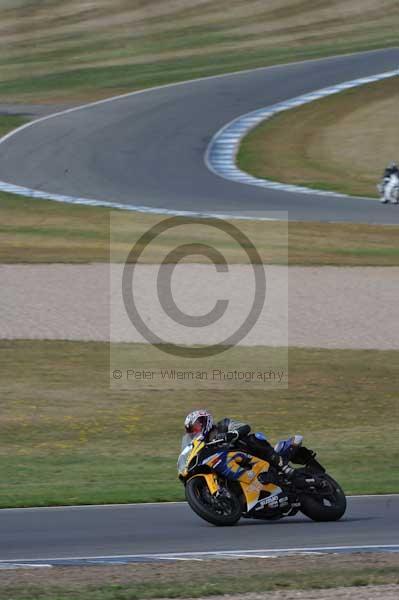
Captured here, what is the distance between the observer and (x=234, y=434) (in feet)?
42.4

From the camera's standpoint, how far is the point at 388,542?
11.9 m

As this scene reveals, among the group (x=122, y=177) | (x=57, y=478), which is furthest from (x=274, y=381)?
(x=122, y=177)

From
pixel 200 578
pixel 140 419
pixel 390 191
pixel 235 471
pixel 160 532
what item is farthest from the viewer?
pixel 390 191

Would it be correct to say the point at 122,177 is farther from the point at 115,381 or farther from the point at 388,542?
the point at 388,542

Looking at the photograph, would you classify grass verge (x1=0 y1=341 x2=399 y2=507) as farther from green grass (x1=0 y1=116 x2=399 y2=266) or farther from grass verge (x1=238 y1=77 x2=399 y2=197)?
grass verge (x1=238 y1=77 x2=399 y2=197)

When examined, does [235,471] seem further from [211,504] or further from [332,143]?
[332,143]

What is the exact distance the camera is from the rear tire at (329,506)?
13008 mm

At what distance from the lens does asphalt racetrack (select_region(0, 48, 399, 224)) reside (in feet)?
124

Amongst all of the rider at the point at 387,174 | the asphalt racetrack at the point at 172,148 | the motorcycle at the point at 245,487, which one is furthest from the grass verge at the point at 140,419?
the rider at the point at 387,174

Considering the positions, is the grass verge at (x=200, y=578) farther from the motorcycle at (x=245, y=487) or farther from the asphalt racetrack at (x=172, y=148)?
the asphalt racetrack at (x=172, y=148)

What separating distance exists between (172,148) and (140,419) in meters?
27.4

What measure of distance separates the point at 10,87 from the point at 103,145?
45.1 feet

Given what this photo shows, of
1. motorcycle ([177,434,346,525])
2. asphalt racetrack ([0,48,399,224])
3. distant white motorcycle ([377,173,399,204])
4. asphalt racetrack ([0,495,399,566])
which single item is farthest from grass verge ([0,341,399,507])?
distant white motorcycle ([377,173,399,204])

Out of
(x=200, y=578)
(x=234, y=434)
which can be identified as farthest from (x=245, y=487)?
(x=200, y=578)
